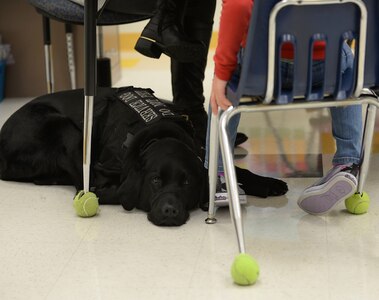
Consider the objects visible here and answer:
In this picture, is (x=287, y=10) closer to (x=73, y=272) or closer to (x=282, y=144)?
(x=73, y=272)

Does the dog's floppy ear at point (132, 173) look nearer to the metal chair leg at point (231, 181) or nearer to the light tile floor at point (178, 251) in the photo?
the light tile floor at point (178, 251)

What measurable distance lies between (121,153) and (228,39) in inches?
29.6

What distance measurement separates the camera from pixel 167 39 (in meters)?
2.39

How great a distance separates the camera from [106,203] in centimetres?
226

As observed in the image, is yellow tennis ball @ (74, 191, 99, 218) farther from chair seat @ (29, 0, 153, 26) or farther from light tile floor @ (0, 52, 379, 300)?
chair seat @ (29, 0, 153, 26)

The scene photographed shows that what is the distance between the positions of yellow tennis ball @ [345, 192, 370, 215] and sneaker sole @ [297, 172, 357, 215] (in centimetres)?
10

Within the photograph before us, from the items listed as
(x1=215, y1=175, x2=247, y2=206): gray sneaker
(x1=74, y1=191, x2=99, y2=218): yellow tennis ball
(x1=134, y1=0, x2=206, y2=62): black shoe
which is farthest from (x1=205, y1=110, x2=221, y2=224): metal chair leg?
(x1=134, y1=0, x2=206, y2=62): black shoe

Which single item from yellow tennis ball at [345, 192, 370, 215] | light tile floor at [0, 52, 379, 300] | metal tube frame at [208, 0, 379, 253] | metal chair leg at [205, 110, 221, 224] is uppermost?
metal tube frame at [208, 0, 379, 253]

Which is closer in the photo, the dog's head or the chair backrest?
the chair backrest

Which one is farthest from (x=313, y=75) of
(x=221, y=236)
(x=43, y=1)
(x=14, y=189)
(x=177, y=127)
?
(x=43, y=1)

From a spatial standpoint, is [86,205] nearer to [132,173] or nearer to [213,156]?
[132,173]

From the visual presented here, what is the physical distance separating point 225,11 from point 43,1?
129 cm

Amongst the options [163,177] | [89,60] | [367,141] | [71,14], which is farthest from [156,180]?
[71,14]

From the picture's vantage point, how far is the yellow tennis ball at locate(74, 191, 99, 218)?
214cm
